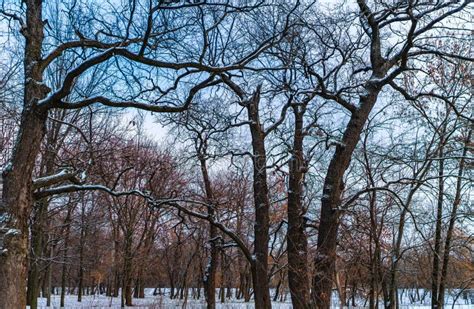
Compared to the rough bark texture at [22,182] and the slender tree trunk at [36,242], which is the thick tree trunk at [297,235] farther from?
the slender tree trunk at [36,242]

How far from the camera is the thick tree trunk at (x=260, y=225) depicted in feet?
33.9

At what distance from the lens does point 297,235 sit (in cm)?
1002

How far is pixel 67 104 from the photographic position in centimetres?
648

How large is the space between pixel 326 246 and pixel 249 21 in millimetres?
4279

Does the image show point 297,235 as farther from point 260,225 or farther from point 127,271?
point 127,271

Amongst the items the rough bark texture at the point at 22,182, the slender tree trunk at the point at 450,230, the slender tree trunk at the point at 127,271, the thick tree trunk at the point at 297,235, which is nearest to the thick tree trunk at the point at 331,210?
the thick tree trunk at the point at 297,235

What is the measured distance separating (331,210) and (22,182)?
5187 mm

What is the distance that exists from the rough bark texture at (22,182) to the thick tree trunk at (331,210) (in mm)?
4849

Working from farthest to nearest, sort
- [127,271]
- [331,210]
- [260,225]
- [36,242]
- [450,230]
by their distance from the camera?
[127,271] → [36,242] → [450,230] → [260,225] → [331,210]

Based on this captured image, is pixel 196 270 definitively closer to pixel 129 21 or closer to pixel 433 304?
pixel 433 304

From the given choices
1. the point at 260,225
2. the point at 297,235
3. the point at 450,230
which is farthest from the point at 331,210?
the point at 450,230

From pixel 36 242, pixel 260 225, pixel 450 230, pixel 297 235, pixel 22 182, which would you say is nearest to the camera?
pixel 22 182

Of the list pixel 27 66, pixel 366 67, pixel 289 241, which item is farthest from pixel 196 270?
pixel 27 66

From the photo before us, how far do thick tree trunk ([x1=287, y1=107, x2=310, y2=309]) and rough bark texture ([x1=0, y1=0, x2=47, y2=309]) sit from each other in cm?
519
